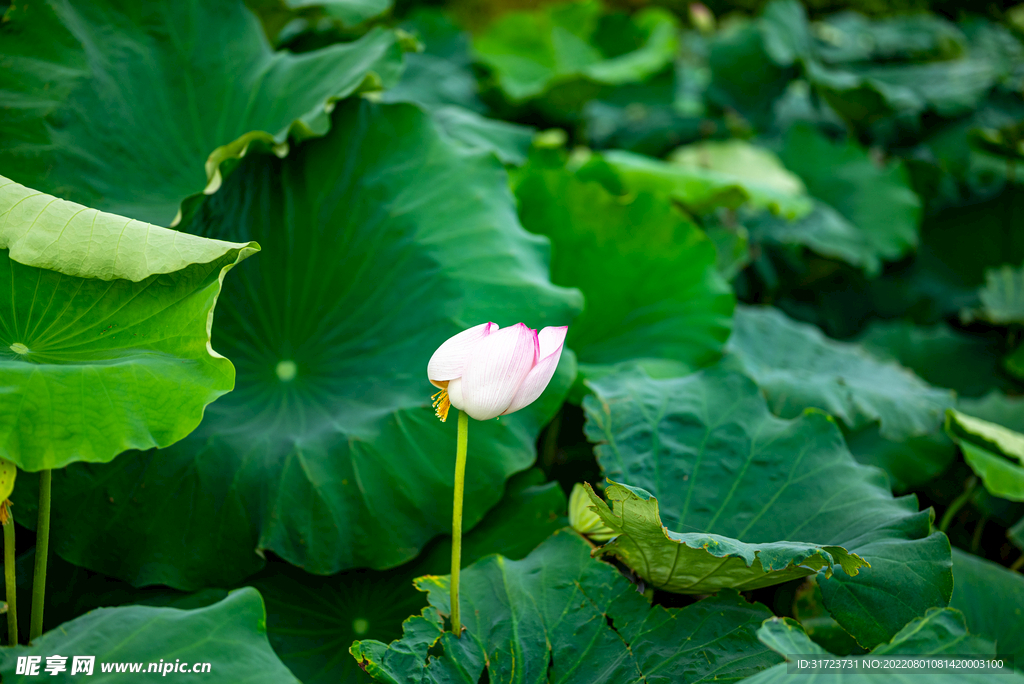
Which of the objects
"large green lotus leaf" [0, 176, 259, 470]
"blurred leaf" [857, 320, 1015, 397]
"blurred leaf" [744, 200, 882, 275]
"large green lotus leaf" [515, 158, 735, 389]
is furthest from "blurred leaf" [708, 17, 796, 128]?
"large green lotus leaf" [0, 176, 259, 470]

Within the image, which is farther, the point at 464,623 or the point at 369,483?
the point at 369,483

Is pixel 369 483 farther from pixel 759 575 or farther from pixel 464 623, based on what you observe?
pixel 759 575

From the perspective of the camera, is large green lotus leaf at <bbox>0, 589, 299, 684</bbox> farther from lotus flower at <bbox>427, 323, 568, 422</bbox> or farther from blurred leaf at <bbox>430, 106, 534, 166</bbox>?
blurred leaf at <bbox>430, 106, 534, 166</bbox>

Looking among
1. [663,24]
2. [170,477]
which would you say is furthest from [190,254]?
[663,24]

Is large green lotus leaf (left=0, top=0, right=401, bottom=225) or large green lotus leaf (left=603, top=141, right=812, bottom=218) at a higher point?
large green lotus leaf (left=0, top=0, right=401, bottom=225)

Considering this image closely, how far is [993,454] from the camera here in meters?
1.36

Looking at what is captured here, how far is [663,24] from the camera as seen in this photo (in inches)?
116

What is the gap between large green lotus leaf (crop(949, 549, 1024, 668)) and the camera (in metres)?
1.20

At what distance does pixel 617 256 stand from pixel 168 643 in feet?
3.83

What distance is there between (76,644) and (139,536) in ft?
1.13

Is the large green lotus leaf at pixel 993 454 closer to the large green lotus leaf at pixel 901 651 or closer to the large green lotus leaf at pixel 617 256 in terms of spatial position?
the large green lotus leaf at pixel 617 256

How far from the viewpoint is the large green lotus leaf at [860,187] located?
2.58 metres

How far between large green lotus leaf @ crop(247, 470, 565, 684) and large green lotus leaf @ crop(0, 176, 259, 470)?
40 centimetres

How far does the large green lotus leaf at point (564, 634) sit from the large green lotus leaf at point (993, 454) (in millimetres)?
683
